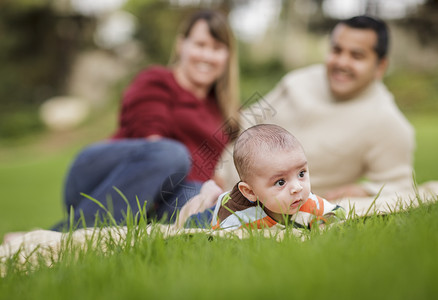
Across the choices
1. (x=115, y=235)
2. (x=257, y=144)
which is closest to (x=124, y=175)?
(x=115, y=235)

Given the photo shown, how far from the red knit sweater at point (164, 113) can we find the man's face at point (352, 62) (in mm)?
720

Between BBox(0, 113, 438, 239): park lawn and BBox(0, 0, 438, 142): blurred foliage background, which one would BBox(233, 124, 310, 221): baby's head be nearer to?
BBox(0, 113, 438, 239): park lawn

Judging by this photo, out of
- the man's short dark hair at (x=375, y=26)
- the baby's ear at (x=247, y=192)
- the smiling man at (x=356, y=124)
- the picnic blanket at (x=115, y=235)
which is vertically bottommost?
the picnic blanket at (x=115, y=235)

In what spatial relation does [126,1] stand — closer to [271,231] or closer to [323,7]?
[323,7]

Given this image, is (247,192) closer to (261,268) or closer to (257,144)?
(257,144)

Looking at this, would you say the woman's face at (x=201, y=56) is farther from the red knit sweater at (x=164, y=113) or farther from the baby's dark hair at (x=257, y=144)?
the baby's dark hair at (x=257, y=144)

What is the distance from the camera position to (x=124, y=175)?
222 cm

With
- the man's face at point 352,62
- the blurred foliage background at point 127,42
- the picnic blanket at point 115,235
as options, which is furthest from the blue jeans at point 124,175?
the blurred foliage background at point 127,42

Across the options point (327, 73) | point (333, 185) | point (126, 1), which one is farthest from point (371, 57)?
point (126, 1)

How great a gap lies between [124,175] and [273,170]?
1.13m

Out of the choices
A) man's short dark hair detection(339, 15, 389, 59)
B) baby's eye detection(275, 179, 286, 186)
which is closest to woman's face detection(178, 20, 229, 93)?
man's short dark hair detection(339, 15, 389, 59)

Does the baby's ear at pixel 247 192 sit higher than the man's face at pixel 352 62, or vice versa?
the man's face at pixel 352 62

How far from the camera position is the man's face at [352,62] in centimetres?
241

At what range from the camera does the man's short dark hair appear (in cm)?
240
